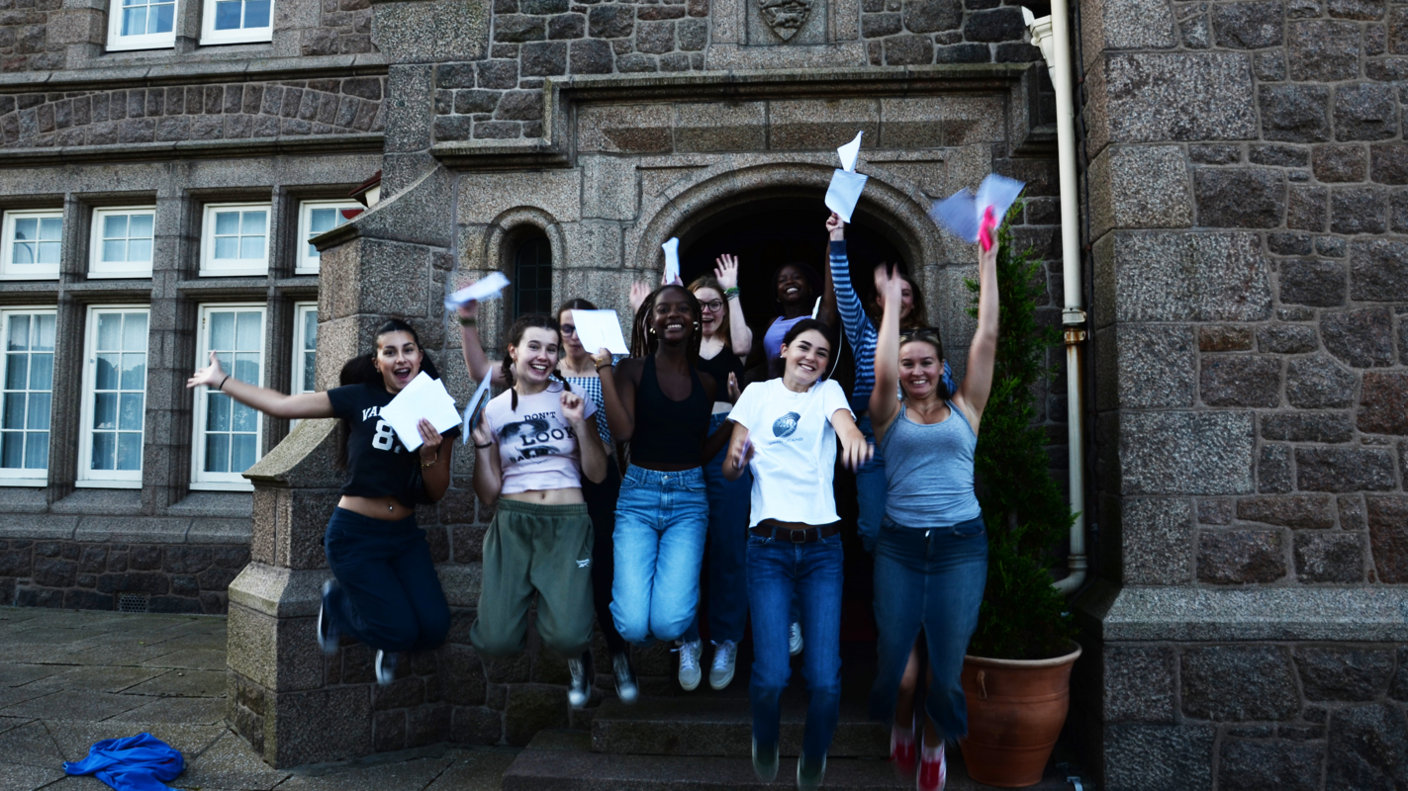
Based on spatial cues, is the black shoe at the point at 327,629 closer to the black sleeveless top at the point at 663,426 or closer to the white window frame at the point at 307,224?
the black sleeveless top at the point at 663,426

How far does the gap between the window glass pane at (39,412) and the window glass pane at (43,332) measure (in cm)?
49

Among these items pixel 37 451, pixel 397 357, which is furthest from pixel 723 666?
pixel 37 451

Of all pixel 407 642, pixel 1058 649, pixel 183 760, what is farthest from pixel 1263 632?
pixel 183 760

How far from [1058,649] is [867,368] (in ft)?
5.09

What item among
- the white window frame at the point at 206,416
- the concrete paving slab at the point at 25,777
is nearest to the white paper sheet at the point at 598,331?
the concrete paving slab at the point at 25,777

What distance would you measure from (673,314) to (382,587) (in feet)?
5.91

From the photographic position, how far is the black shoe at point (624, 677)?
3.90 meters

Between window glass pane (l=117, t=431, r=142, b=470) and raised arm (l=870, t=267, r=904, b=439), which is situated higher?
raised arm (l=870, t=267, r=904, b=439)

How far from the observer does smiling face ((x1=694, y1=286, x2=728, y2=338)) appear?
4.09 meters

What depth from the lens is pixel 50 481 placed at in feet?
24.9

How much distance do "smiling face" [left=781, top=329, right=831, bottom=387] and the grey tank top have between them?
409 millimetres

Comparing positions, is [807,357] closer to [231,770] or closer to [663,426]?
[663,426]

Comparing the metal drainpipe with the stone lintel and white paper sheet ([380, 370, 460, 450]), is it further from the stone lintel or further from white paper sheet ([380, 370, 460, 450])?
white paper sheet ([380, 370, 460, 450])

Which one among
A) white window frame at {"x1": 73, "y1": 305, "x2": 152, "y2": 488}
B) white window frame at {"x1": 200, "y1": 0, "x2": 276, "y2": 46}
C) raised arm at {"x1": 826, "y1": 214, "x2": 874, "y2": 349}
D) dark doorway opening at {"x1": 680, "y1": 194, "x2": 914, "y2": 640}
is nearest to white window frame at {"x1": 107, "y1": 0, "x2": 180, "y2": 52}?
white window frame at {"x1": 200, "y1": 0, "x2": 276, "y2": 46}
